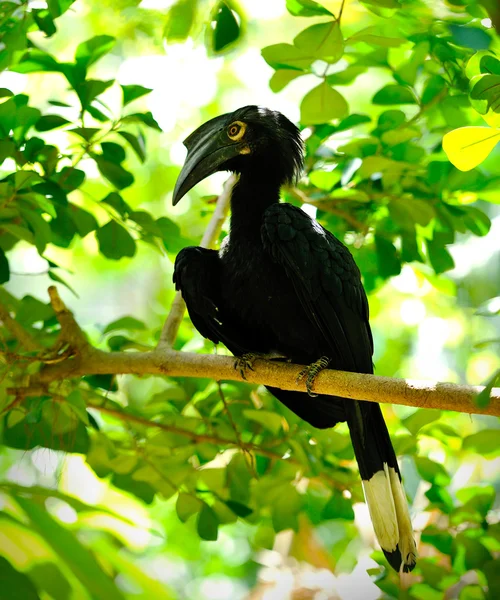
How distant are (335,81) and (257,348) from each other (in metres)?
1.34

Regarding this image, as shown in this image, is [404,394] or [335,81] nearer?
[404,394]

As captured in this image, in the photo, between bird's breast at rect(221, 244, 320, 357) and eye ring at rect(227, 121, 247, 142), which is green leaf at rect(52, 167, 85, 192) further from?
eye ring at rect(227, 121, 247, 142)

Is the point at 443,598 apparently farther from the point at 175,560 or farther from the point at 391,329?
the point at 391,329

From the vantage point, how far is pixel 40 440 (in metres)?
3.01

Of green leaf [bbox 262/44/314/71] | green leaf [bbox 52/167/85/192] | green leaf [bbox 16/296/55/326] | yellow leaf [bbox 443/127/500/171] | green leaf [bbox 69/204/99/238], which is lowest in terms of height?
green leaf [bbox 16/296/55/326]

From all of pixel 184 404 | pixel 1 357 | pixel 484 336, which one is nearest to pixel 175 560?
pixel 184 404

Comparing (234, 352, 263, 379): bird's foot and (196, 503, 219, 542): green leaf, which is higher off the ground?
(234, 352, 263, 379): bird's foot

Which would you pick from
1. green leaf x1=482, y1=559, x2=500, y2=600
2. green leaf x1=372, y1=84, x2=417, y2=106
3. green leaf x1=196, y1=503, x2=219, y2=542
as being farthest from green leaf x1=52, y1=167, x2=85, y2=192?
green leaf x1=482, y1=559, x2=500, y2=600

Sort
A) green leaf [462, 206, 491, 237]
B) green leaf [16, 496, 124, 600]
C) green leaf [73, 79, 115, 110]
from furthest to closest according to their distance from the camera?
1. green leaf [462, 206, 491, 237]
2. green leaf [73, 79, 115, 110]
3. green leaf [16, 496, 124, 600]

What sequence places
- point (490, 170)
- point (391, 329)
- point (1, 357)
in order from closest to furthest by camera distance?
point (1, 357)
point (490, 170)
point (391, 329)

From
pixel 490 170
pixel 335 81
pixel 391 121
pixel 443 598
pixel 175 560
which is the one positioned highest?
pixel 335 81

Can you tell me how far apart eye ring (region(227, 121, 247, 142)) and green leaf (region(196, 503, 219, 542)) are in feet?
6.36

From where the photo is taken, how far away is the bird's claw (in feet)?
9.73

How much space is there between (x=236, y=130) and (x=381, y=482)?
2.00m
